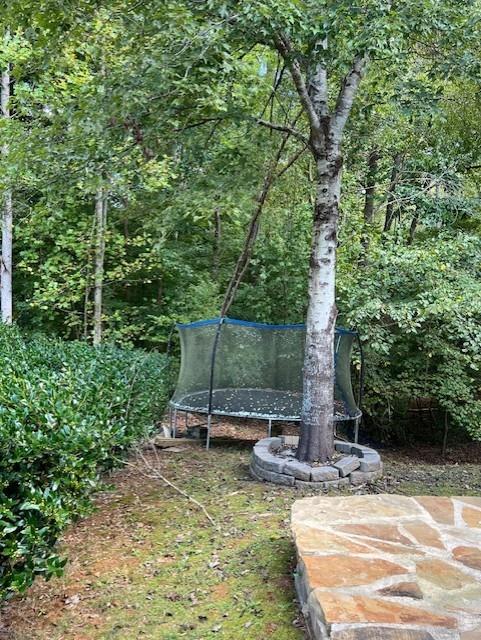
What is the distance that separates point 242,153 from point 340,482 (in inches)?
116

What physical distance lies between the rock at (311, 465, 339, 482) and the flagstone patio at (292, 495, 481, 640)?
2.82 feet

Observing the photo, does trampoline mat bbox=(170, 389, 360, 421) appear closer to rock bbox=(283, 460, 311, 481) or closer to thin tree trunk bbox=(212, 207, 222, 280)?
rock bbox=(283, 460, 311, 481)

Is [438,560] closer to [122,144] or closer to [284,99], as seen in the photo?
[122,144]

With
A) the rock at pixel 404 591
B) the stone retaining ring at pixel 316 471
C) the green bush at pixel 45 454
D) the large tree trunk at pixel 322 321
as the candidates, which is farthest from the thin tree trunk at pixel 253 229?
the rock at pixel 404 591

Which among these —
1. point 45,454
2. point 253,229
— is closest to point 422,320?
point 253,229

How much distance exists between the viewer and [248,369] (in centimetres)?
628

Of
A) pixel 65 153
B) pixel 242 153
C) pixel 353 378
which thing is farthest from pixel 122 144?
pixel 353 378

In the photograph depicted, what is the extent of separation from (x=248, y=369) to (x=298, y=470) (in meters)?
2.39

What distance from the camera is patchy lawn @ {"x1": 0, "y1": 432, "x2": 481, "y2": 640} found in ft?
7.58

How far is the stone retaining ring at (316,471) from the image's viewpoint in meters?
3.93

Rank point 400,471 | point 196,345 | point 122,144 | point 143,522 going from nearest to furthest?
point 143,522
point 122,144
point 400,471
point 196,345

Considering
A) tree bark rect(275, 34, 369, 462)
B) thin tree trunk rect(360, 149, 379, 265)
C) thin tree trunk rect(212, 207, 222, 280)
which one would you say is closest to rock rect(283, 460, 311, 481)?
tree bark rect(275, 34, 369, 462)

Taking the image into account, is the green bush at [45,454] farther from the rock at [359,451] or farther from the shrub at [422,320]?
the shrub at [422,320]

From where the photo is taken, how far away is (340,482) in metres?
3.94
